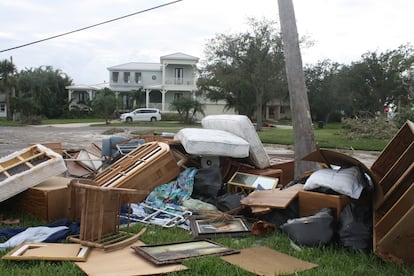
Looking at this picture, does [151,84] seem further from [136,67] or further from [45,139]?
[45,139]

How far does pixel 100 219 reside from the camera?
390 centimetres

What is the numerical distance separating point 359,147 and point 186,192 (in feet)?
45.6

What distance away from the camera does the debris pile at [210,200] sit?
144 inches

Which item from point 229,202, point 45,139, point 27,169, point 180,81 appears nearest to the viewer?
point 27,169

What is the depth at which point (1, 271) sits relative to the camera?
323 cm

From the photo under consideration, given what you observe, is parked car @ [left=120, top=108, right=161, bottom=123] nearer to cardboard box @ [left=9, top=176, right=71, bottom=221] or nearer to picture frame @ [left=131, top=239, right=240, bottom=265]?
cardboard box @ [left=9, top=176, right=71, bottom=221]

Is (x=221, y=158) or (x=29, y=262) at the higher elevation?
(x=221, y=158)

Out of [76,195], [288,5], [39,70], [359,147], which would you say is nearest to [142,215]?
[76,195]

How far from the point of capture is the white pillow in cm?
430

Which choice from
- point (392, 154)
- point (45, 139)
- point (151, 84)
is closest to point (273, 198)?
point (392, 154)

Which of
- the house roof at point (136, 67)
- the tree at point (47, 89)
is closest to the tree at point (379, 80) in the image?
the house roof at point (136, 67)

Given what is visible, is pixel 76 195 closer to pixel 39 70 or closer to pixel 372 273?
pixel 372 273

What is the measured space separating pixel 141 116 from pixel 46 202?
111ft

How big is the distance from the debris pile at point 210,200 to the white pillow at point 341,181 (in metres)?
0.01
